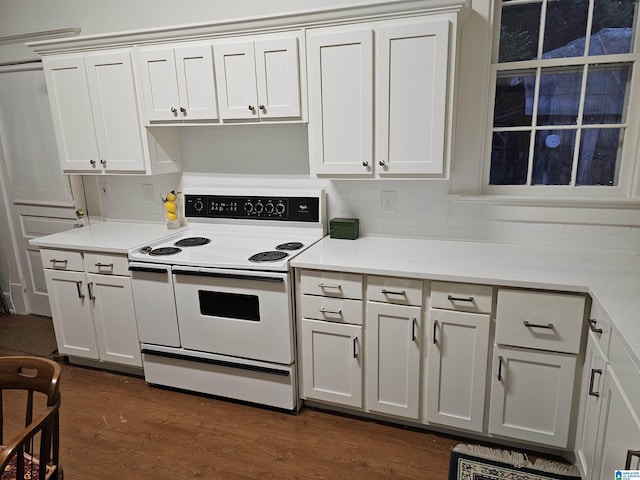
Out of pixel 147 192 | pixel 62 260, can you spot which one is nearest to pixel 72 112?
pixel 147 192

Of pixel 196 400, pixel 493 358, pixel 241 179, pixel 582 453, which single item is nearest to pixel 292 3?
pixel 241 179

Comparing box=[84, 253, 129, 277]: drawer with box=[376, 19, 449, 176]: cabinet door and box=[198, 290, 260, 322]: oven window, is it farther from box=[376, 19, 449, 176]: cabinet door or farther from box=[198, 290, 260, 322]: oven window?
box=[376, 19, 449, 176]: cabinet door

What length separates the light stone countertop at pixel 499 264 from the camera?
5.90 feet

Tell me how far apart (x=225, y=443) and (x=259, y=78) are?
6.48 feet

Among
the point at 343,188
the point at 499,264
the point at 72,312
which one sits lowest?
the point at 72,312

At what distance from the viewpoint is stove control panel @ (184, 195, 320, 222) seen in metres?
2.73

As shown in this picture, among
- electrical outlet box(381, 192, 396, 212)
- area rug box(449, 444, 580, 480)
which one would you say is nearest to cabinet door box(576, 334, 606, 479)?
area rug box(449, 444, 580, 480)

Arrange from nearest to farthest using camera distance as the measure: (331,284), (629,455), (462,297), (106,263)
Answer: (629,455) < (462,297) < (331,284) < (106,263)

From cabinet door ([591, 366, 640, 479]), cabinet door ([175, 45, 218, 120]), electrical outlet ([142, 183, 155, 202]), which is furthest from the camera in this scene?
electrical outlet ([142, 183, 155, 202])

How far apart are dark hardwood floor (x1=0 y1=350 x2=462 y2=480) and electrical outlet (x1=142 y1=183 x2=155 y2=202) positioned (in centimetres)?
Answer: 141

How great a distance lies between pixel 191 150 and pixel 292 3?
117 cm

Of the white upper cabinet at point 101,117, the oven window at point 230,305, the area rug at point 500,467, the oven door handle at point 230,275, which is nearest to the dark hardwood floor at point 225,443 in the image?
the area rug at point 500,467

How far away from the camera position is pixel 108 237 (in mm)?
2939

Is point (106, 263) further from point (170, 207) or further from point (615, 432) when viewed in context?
point (615, 432)
